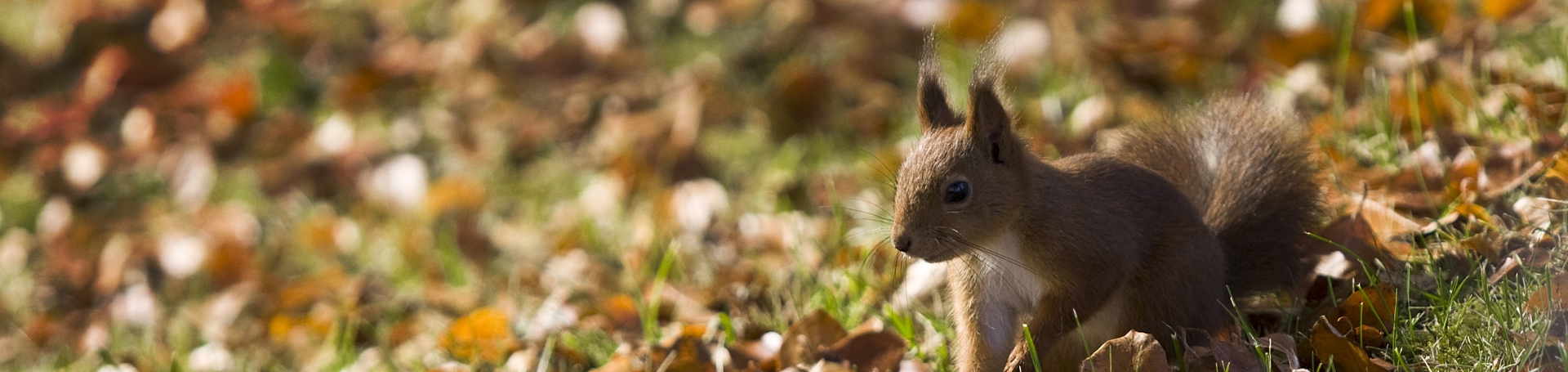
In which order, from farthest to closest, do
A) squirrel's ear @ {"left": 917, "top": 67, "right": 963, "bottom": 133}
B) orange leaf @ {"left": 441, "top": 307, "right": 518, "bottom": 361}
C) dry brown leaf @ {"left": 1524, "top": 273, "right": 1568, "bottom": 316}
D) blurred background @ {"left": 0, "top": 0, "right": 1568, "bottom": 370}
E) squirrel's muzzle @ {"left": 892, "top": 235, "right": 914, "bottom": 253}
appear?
blurred background @ {"left": 0, "top": 0, "right": 1568, "bottom": 370} < orange leaf @ {"left": 441, "top": 307, "right": 518, "bottom": 361} < squirrel's ear @ {"left": 917, "top": 67, "right": 963, "bottom": 133} < squirrel's muzzle @ {"left": 892, "top": 235, "right": 914, "bottom": 253} < dry brown leaf @ {"left": 1524, "top": 273, "right": 1568, "bottom": 316}

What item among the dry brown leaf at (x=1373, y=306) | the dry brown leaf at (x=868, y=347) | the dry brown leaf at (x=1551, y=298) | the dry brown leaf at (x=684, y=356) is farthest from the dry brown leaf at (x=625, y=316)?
the dry brown leaf at (x=1551, y=298)

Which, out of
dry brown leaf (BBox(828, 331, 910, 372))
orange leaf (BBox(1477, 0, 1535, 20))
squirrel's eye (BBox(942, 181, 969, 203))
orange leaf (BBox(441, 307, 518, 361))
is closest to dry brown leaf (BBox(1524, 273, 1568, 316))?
squirrel's eye (BBox(942, 181, 969, 203))

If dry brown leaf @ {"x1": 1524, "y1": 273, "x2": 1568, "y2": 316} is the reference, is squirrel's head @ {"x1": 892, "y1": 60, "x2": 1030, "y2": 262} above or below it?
above

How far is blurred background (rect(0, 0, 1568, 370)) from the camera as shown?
2.66 metres

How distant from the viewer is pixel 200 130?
15.1 ft

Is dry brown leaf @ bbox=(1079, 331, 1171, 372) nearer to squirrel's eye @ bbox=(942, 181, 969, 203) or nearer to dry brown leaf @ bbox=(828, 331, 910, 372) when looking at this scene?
squirrel's eye @ bbox=(942, 181, 969, 203)

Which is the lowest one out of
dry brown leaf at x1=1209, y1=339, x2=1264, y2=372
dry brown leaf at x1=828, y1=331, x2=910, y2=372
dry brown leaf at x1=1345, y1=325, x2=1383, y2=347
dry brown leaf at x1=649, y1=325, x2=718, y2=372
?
dry brown leaf at x1=1345, y1=325, x2=1383, y2=347

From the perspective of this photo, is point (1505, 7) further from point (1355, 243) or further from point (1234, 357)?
point (1234, 357)

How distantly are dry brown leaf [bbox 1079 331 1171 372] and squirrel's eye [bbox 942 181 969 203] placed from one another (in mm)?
274

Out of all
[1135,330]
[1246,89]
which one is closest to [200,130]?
[1246,89]

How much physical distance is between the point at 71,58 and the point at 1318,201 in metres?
4.69

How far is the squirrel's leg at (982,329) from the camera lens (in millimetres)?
1929

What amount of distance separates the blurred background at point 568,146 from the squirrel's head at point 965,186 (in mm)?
368

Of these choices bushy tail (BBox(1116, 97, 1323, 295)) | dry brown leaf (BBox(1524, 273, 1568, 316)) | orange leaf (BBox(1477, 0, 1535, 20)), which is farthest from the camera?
orange leaf (BBox(1477, 0, 1535, 20))
